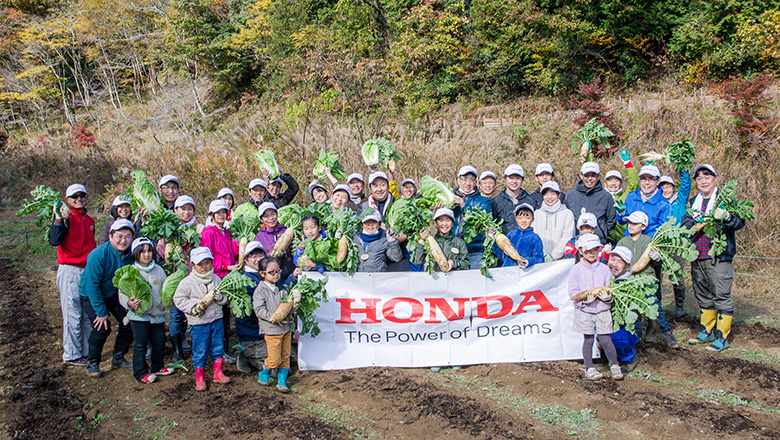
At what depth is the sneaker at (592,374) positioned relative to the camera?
5.32 metres

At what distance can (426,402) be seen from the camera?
4914 mm

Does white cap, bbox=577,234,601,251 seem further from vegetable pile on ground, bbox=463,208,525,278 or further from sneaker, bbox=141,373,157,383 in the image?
sneaker, bbox=141,373,157,383

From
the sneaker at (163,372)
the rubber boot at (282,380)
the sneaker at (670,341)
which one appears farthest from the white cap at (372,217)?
the sneaker at (670,341)

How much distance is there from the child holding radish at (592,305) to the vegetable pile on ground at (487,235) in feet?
2.12

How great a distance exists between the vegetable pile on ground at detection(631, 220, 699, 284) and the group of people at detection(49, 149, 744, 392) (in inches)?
4.1

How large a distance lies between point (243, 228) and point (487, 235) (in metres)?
2.79

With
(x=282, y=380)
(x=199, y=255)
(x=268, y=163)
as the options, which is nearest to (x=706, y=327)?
(x=282, y=380)

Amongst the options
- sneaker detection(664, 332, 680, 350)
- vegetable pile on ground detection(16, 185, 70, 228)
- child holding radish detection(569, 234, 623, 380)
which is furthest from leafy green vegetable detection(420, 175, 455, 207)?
vegetable pile on ground detection(16, 185, 70, 228)

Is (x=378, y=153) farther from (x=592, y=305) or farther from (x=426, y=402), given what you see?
(x=426, y=402)

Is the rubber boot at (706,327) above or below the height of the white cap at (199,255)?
below

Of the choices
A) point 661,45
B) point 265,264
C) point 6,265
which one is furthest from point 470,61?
point 265,264

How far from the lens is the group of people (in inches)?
211

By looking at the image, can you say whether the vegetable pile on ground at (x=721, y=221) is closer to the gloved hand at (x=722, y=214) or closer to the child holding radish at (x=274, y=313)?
the gloved hand at (x=722, y=214)

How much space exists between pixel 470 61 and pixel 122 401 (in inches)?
738
